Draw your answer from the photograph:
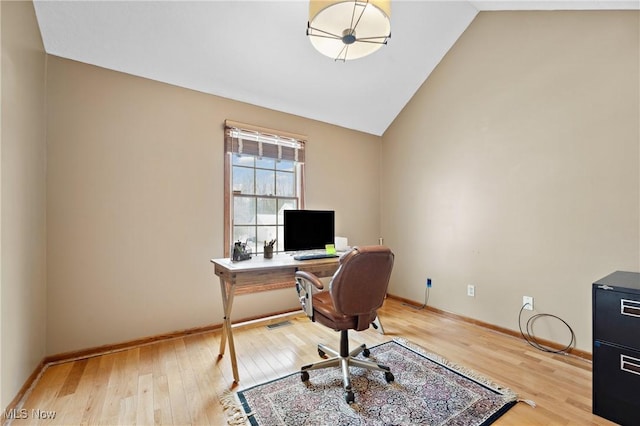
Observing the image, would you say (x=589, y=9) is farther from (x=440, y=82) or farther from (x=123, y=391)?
(x=123, y=391)

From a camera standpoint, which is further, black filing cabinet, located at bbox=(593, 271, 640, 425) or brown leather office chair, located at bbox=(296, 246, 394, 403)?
brown leather office chair, located at bbox=(296, 246, 394, 403)

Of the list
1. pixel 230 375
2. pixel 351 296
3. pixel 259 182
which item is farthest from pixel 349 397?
pixel 259 182

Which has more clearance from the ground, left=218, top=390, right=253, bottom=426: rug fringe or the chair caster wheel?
the chair caster wheel

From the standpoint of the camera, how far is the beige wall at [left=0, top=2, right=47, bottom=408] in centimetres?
159

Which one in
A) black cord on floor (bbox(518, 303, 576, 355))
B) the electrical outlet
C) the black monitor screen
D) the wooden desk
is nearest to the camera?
the wooden desk

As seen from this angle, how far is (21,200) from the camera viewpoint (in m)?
1.80

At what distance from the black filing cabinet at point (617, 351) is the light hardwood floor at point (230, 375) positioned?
0.12 meters

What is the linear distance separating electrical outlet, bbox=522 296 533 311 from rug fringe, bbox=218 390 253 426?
256cm

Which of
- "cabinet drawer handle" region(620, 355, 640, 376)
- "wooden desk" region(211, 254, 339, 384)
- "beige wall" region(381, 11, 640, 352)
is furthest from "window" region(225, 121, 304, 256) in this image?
"cabinet drawer handle" region(620, 355, 640, 376)

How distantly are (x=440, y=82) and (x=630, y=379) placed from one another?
3091 mm

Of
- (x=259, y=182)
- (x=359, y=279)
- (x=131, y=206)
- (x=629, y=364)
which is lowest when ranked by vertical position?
(x=629, y=364)

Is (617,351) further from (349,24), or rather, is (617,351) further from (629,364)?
(349,24)

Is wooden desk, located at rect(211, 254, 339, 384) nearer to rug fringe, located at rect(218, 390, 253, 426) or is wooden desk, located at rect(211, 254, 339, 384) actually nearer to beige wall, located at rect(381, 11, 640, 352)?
rug fringe, located at rect(218, 390, 253, 426)

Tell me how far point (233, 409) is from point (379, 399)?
0.89 m
